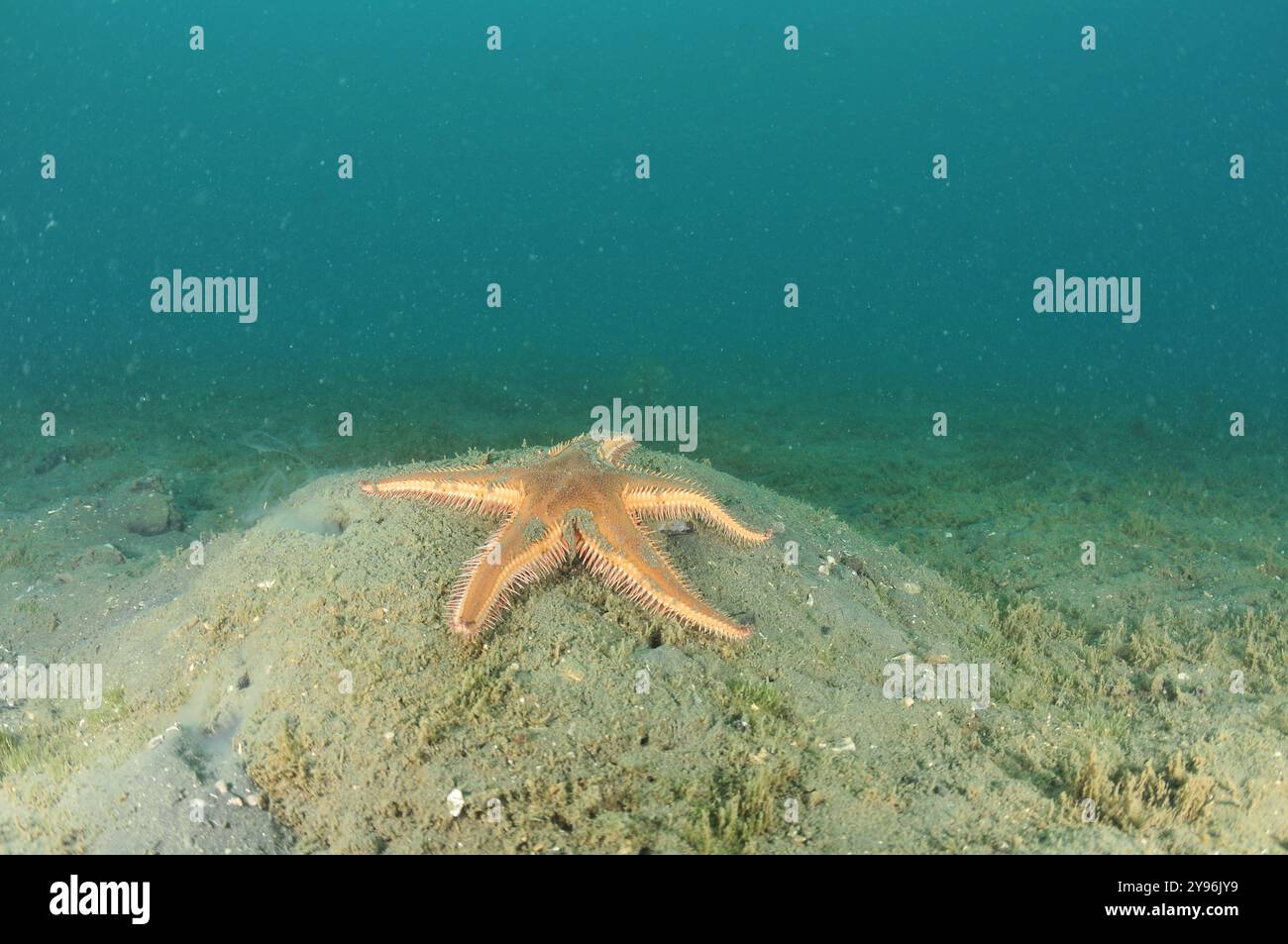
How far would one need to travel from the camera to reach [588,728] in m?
4.15

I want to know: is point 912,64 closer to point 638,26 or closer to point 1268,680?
point 638,26

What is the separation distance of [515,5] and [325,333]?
118976mm

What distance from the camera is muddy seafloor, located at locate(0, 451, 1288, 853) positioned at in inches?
148

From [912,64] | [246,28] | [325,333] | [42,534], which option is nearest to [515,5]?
[246,28]

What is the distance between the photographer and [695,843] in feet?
11.7

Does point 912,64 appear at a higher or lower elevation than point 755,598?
higher
